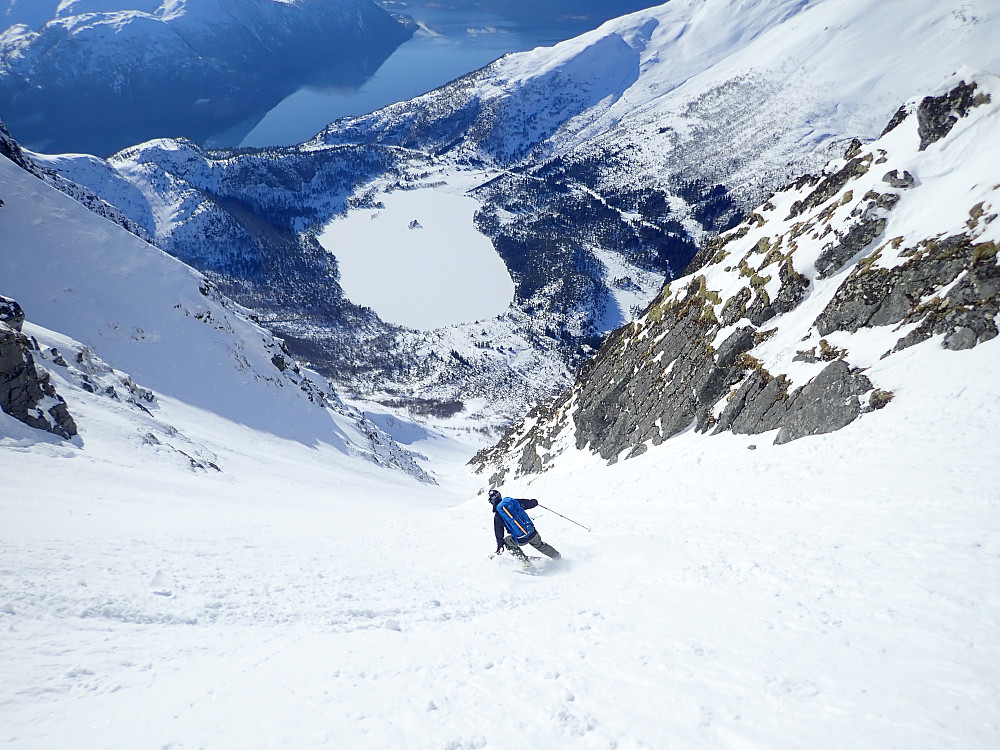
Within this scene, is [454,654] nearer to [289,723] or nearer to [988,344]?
[289,723]

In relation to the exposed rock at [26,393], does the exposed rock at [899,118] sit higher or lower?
lower

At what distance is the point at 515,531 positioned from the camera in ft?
45.9

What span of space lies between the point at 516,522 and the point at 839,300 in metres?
22.9

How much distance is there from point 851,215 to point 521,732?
34.9 metres

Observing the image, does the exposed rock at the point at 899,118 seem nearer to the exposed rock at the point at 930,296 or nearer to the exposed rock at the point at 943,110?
the exposed rock at the point at 943,110

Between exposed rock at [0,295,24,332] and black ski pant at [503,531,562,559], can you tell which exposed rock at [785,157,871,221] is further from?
exposed rock at [0,295,24,332]

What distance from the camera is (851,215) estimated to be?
3062cm

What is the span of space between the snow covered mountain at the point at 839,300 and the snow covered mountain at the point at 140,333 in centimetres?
3008

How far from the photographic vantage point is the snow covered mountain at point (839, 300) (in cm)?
1984

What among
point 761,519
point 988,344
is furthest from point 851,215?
point 761,519

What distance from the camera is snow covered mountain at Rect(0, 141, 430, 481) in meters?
35.6

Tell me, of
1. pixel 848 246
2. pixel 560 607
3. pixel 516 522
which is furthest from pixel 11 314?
pixel 848 246

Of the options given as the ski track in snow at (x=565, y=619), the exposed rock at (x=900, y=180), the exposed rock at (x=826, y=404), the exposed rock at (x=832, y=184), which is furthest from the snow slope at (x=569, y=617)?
the exposed rock at (x=832, y=184)

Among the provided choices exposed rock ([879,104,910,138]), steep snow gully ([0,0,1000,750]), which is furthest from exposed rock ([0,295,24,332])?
exposed rock ([879,104,910,138])
